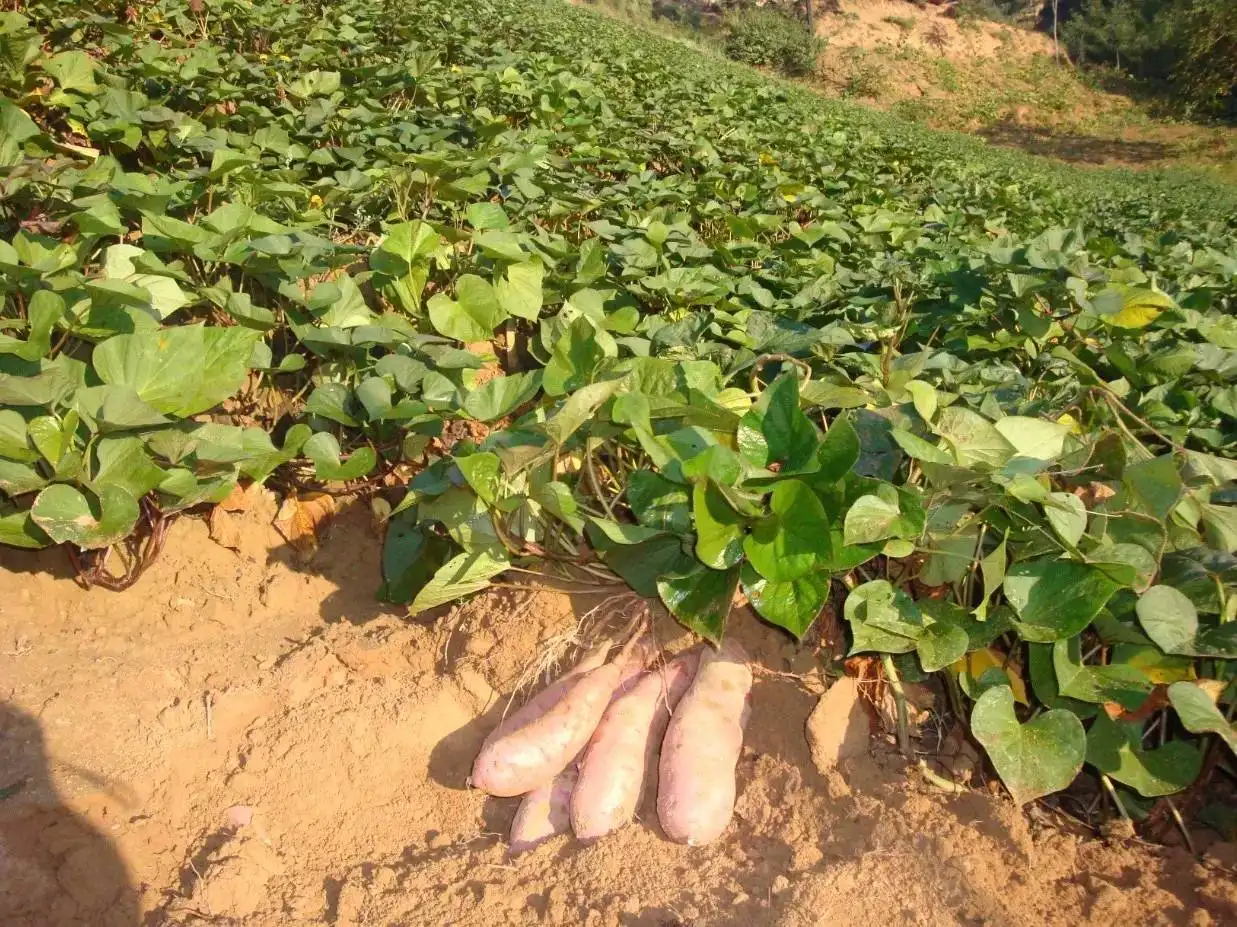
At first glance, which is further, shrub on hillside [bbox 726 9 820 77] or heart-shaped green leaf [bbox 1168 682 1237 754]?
shrub on hillside [bbox 726 9 820 77]

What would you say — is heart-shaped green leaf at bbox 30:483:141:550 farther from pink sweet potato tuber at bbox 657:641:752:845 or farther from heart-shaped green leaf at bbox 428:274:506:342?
pink sweet potato tuber at bbox 657:641:752:845

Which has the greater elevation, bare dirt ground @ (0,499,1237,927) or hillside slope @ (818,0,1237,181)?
hillside slope @ (818,0,1237,181)

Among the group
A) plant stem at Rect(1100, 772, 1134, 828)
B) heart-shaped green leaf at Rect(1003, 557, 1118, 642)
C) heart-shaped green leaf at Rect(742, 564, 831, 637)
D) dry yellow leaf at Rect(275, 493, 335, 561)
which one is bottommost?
dry yellow leaf at Rect(275, 493, 335, 561)

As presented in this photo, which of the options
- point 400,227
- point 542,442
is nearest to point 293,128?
point 400,227

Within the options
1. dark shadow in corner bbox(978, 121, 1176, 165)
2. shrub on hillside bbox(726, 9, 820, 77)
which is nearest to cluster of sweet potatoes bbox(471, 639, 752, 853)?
dark shadow in corner bbox(978, 121, 1176, 165)

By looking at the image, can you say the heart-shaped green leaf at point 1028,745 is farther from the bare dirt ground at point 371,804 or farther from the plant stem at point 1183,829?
the plant stem at point 1183,829

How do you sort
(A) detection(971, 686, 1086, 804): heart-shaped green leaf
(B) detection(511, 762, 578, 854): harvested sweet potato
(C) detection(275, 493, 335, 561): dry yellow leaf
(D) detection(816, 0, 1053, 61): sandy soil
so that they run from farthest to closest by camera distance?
1. (D) detection(816, 0, 1053, 61): sandy soil
2. (C) detection(275, 493, 335, 561): dry yellow leaf
3. (B) detection(511, 762, 578, 854): harvested sweet potato
4. (A) detection(971, 686, 1086, 804): heart-shaped green leaf

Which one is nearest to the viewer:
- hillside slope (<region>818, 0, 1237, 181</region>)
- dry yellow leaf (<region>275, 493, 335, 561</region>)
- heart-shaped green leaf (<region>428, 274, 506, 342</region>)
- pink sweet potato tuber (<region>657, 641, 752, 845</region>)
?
pink sweet potato tuber (<region>657, 641, 752, 845</region>)

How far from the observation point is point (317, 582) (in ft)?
8.08

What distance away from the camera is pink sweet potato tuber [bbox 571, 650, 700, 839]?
5.66ft

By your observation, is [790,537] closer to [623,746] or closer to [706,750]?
[706,750]

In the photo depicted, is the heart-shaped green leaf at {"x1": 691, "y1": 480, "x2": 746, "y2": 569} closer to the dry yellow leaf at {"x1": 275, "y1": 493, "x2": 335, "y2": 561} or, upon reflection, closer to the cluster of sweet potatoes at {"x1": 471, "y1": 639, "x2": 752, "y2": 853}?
the cluster of sweet potatoes at {"x1": 471, "y1": 639, "x2": 752, "y2": 853}

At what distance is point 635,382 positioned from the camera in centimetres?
189

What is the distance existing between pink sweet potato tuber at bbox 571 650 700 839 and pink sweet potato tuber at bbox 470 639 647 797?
4cm
